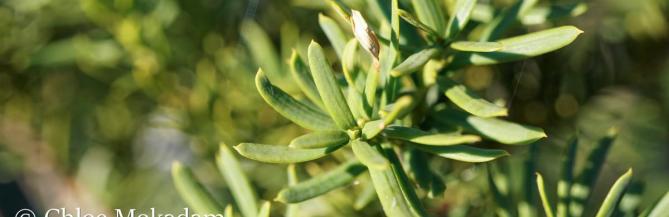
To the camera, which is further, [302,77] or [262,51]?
[262,51]

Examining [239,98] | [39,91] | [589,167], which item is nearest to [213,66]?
[239,98]

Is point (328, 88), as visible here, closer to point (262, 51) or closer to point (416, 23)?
point (416, 23)

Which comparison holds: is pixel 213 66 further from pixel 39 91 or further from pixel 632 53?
pixel 632 53

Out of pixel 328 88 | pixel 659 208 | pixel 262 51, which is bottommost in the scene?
pixel 659 208

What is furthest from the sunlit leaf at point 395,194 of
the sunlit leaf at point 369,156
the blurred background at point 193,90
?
the blurred background at point 193,90

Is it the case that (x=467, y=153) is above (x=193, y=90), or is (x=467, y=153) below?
below

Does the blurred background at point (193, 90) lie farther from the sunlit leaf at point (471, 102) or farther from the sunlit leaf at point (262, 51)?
the sunlit leaf at point (471, 102)

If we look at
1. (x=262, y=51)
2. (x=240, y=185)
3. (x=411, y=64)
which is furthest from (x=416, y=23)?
(x=262, y=51)

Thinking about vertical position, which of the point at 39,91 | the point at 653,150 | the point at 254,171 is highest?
the point at 39,91
